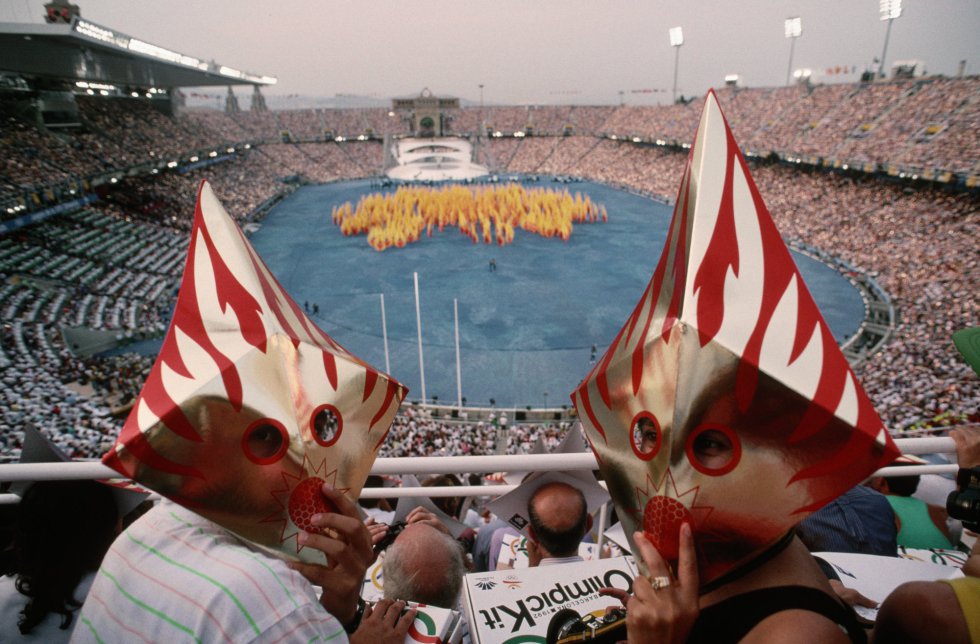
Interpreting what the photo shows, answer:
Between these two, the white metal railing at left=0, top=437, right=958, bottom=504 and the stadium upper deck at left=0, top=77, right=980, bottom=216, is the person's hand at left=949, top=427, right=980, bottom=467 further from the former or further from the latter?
the stadium upper deck at left=0, top=77, right=980, bottom=216

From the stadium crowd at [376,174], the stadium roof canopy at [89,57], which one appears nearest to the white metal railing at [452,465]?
the stadium crowd at [376,174]

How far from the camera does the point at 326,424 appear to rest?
167cm

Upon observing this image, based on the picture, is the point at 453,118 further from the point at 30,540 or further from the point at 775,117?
the point at 30,540

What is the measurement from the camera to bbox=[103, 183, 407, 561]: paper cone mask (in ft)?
4.74

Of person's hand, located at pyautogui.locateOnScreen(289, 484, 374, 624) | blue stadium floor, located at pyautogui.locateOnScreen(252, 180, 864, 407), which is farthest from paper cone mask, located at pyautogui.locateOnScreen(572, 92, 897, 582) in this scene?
blue stadium floor, located at pyautogui.locateOnScreen(252, 180, 864, 407)

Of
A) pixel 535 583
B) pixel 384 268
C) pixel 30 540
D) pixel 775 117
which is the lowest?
pixel 384 268

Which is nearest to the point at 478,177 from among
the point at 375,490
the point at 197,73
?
the point at 197,73

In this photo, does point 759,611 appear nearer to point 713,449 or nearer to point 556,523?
point 713,449

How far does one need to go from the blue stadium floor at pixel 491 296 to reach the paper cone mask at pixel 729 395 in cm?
1567

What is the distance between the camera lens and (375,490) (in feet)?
7.07

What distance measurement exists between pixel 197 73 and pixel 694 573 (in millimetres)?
58261

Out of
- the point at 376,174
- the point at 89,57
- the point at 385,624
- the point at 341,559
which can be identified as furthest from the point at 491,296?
the point at 376,174

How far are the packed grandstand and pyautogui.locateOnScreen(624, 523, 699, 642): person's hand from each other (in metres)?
4.62

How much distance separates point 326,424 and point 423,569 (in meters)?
0.85
